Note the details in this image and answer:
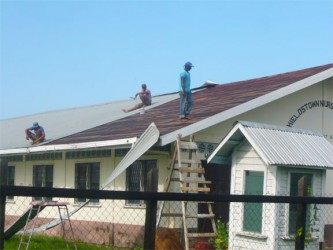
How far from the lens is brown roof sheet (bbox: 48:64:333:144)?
15.7 metres

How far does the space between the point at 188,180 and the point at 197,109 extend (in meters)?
4.32

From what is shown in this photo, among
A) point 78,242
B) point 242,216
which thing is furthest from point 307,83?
point 78,242

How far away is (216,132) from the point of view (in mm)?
15531

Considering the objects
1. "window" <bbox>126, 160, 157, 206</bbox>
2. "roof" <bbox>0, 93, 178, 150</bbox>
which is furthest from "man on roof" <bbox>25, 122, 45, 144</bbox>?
"window" <bbox>126, 160, 157, 206</bbox>

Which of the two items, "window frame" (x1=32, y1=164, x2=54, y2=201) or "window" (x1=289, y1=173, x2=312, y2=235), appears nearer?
"window" (x1=289, y1=173, x2=312, y2=235)

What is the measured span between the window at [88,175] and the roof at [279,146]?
5.57 meters

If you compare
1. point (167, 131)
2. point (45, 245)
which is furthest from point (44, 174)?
point (167, 131)

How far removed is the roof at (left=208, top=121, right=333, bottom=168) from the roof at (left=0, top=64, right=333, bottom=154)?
4.64 ft

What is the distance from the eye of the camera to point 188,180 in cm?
1313

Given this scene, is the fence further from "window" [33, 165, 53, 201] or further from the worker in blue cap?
the worker in blue cap

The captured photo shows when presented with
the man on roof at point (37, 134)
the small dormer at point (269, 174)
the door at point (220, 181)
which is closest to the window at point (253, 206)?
the small dormer at point (269, 174)

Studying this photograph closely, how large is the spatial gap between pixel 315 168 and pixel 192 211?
3282 millimetres

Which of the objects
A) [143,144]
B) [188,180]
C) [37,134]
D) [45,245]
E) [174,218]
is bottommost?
[45,245]

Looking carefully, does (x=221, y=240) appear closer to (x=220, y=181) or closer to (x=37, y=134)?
(x=220, y=181)
